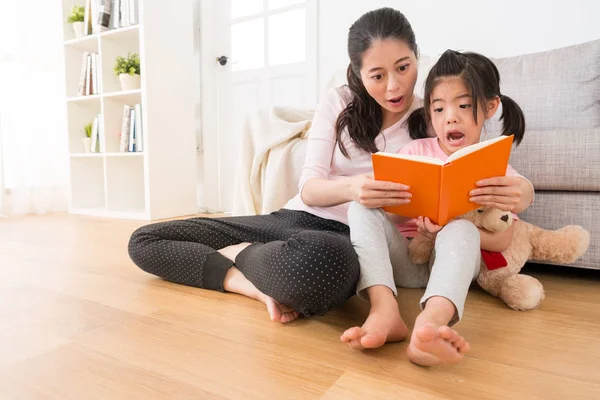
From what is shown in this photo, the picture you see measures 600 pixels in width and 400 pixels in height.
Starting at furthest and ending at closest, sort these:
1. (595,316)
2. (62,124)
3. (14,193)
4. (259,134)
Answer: (62,124)
(14,193)
(259,134)
(595,316)

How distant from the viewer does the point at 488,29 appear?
2074 millimetres

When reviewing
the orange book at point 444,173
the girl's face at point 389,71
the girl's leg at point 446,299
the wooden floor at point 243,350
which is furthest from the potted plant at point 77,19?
the girl's leg at point 446,299

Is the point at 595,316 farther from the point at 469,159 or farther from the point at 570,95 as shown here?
the point at 570,95

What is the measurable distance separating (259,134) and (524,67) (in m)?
1.01

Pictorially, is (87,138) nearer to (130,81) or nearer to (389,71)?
(130,81)

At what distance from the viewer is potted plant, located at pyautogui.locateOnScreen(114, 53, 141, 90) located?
2.57 meters

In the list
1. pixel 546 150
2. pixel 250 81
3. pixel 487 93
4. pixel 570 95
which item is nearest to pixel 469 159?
pixel 487 93

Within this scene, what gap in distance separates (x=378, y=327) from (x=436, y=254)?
0.18 meters

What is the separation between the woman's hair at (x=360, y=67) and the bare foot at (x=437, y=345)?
1.69 feet

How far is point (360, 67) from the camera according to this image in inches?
39.0

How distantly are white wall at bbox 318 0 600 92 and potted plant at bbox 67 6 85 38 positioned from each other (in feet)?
5.17

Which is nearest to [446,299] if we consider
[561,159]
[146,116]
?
[561,159]

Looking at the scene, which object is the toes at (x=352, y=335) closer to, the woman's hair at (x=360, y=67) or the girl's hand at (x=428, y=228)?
the girl's hand at (x=428, y=228)

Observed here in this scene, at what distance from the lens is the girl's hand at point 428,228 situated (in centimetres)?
83
